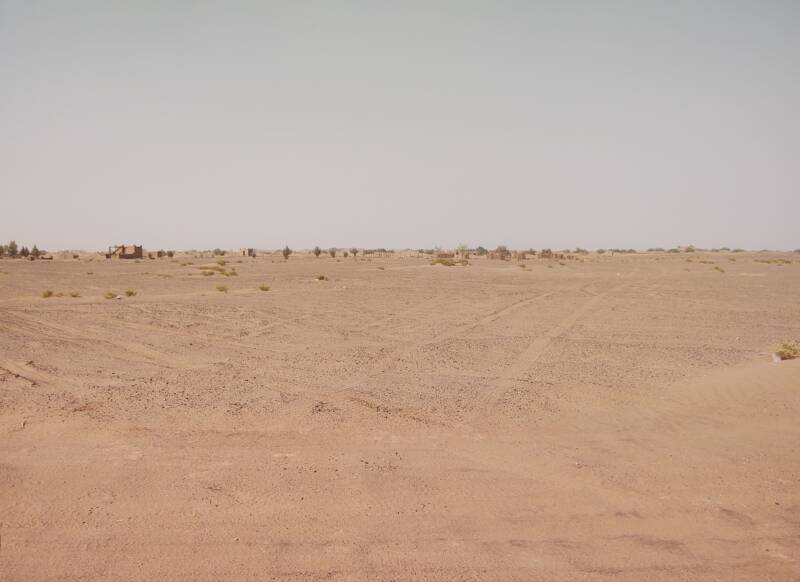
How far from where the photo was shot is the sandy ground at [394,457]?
12.6 feet

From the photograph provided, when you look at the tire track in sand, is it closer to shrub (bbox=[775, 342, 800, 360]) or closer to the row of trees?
shrub (bbox=[775, 342, 800, 360])

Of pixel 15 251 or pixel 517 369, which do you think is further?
pixel 15 251

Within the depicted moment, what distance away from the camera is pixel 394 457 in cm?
564

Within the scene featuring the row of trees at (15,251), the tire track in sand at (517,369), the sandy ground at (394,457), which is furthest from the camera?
the row of trees at (15,251)

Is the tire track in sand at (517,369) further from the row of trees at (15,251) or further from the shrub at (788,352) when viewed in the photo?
the row of trees at (15,251)

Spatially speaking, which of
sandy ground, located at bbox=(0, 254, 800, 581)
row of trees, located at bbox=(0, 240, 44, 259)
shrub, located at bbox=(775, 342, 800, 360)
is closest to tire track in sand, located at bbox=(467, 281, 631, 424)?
sandy ground, located at bbox=(0, 254, 800, 581)

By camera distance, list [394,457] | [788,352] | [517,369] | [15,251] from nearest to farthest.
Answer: [394,457]
[517,369]
[788,352]
[15,251]

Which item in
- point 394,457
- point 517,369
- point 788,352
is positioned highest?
point 788,352

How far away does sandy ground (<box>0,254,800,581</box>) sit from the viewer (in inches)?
151

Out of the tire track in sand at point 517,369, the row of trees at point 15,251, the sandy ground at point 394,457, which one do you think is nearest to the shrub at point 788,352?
the sandy ground at point 394,457

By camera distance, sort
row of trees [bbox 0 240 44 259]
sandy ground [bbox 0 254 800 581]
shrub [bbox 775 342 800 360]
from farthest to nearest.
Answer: row of trees [bbox 0 240 44 259] < shrub [bbox 775 342 800 360] < sandy ground [bbox 0 254 800 581]

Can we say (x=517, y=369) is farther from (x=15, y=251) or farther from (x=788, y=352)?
(x=15, y=251)

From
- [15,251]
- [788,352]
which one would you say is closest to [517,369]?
[788,352]

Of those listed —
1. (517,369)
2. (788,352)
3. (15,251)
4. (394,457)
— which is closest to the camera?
(394,457)
